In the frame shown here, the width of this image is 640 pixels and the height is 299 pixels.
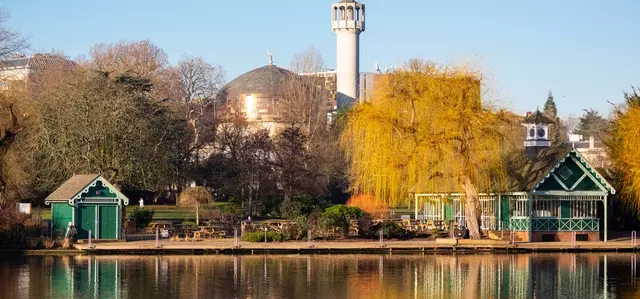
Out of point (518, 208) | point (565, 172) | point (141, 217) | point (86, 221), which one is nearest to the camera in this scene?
point (86, 221)

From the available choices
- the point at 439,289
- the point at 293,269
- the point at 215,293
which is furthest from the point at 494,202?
the point at 215,293

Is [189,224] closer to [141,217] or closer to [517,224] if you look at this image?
[141,217]

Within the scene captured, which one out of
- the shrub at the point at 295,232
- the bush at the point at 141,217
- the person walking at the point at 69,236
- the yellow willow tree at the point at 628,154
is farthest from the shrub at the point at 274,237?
the yellow willow tree at the point at 628,154

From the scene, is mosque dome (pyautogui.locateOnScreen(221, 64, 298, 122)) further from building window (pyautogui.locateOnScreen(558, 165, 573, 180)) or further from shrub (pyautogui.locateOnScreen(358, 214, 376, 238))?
building window (pyautogui.locateOnScreen(558, 165, 573, 180))

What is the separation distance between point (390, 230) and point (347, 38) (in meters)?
84.6

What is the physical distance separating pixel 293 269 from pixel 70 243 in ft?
41.4

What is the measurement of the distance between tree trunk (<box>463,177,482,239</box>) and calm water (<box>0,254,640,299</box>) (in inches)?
230

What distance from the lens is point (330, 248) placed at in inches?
1977

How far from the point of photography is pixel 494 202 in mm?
57562

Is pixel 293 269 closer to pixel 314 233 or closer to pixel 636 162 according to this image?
pixel 314 233

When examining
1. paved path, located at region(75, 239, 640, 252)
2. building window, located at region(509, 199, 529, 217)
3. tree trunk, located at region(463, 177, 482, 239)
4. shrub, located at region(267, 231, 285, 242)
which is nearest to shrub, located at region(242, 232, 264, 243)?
shrub, located at region(267, 231, 285, 242)

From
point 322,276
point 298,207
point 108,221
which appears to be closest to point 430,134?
point 298,207

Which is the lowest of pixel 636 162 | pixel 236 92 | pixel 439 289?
pixel 439 289

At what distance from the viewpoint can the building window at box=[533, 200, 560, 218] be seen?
56094mm
